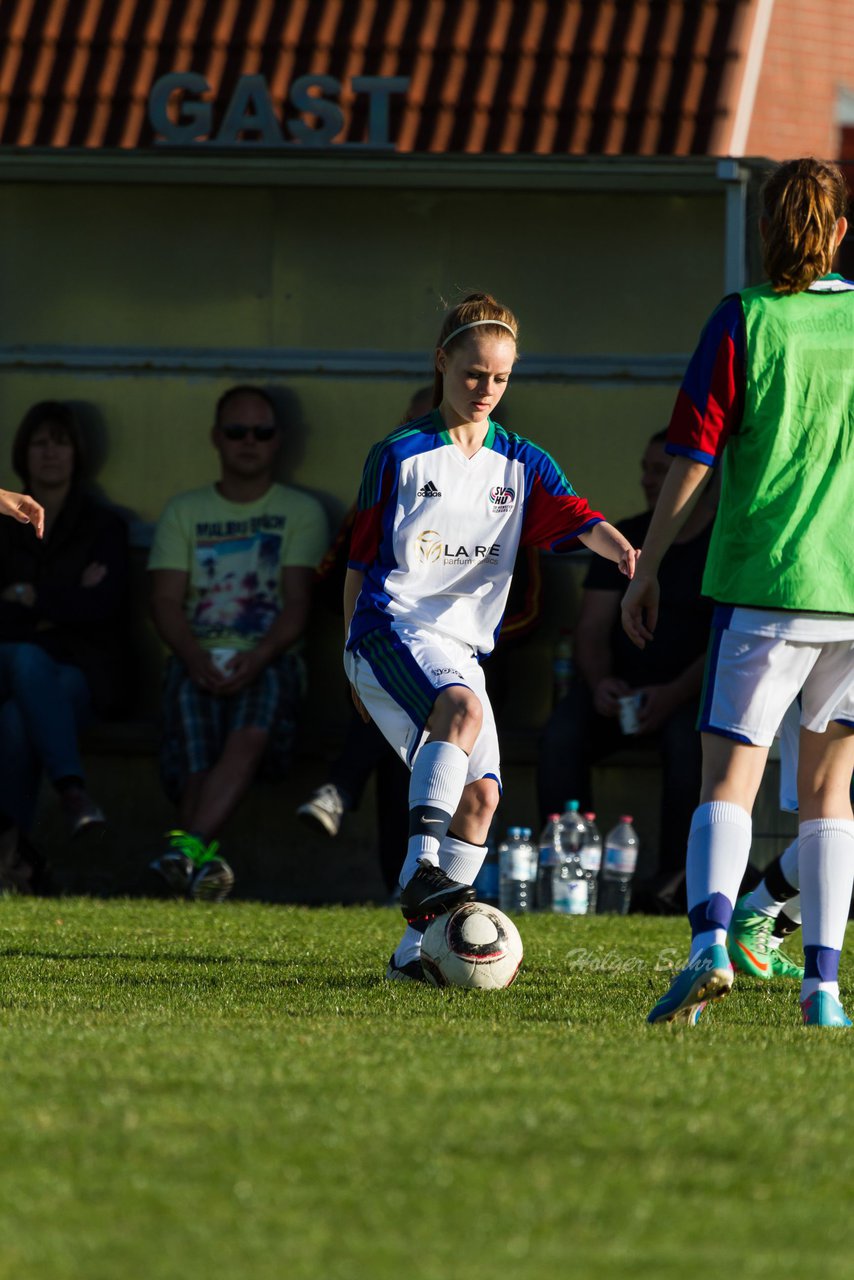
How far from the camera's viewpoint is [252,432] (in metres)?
9.98

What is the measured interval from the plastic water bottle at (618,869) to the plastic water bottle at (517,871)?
1.10 feet

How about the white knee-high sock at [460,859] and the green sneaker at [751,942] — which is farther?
the green sneaker at [751,942]

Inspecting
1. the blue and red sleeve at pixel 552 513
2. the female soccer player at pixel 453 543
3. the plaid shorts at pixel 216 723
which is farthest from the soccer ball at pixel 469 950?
the plaid shorts at pixel 216 723

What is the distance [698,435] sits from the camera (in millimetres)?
5012

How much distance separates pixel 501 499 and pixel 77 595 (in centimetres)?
410

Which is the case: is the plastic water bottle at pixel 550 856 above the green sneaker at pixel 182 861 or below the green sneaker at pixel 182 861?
above

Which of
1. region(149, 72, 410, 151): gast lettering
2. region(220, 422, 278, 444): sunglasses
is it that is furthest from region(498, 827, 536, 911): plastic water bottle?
region(149, 72, 410, 151): gast lettering

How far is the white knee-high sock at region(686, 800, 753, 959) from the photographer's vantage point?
4.94 m

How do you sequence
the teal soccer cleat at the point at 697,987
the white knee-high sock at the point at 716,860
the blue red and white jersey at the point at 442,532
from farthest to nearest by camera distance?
the blue red and white jersey at the point at 442,532, the white knee-high sock at the point at 716,860, the teal soccer cleat at the point at 697,987

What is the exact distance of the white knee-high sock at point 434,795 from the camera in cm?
568

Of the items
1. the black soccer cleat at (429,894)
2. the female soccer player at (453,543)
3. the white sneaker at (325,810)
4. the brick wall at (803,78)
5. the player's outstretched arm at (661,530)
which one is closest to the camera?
the player's outstretched arm at (661,530)

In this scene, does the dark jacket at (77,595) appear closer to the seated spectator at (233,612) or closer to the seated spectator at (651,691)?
the seated spectator at (233,612)

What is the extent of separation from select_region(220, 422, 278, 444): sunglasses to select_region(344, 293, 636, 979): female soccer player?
383cm

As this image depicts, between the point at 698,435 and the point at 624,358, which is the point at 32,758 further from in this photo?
the point at 698,435
